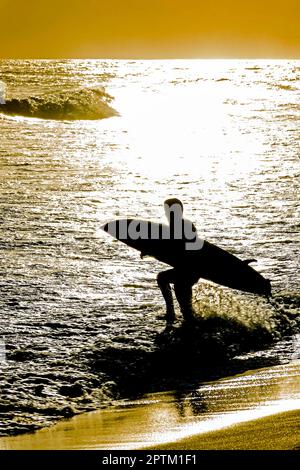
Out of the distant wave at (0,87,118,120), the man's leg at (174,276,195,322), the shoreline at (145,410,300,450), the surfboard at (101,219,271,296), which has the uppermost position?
the distant wave at (0,87,118,120)

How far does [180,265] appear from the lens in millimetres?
10969

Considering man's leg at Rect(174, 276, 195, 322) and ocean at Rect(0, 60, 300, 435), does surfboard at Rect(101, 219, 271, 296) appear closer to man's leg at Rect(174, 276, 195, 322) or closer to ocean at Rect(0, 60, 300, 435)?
man's leg at Rect(174, 276, 195, 322)

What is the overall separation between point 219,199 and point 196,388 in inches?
502

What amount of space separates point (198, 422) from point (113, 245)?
9063 mm

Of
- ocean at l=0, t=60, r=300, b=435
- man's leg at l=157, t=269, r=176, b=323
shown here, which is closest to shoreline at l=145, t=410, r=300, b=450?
ocean at l=0, t=60, r=300, b=435

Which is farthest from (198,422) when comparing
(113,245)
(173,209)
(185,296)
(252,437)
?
(113,245)

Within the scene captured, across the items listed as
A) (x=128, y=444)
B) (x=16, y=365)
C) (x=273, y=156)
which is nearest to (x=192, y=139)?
(x=273, y=156)

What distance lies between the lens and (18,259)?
14727 mm

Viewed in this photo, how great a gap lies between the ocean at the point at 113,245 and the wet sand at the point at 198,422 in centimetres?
39

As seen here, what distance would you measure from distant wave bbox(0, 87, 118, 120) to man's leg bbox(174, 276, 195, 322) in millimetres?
31921

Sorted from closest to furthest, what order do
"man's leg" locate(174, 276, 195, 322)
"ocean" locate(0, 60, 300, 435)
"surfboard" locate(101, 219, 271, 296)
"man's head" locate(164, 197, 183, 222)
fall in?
"ocean" locate(0, 60, 300, 435) < "man's head" locate(164, 197, 183, 222) < "man's leg" locate(174, 276, 195, 322) < "surfboard" locate(101, 219, 271, 296)

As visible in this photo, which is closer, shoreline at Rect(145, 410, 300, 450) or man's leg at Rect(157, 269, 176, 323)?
shoreline at Rect(145, 410, 300, 450)

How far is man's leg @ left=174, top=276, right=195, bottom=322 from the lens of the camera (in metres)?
10.9
